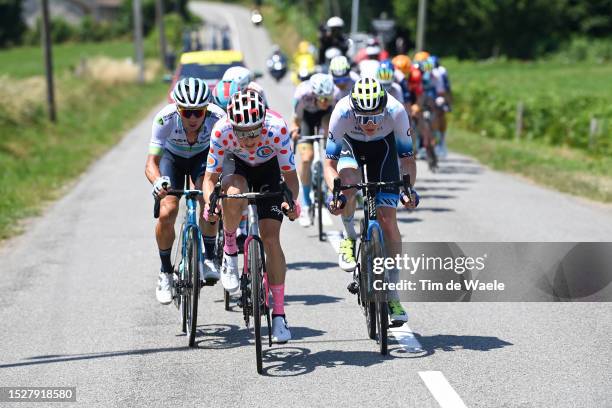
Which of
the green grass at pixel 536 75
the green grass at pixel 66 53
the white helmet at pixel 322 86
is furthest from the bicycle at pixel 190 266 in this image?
the green grass at pixel 66 53

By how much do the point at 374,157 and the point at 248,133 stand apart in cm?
148

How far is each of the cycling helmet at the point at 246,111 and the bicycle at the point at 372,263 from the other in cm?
87

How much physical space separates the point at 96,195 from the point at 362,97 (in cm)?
1014

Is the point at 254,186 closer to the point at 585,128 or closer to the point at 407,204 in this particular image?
the point at 407,204

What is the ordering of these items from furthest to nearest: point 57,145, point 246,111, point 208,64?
point 57,145
point 208,64
point 246,111

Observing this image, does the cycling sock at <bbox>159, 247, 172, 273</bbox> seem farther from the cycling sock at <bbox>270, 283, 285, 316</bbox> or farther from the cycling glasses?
the cycling glasses

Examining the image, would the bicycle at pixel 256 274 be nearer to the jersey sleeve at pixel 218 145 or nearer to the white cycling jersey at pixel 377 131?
the jersey sleeve at pixel 218 145

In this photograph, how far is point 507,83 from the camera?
52906mm

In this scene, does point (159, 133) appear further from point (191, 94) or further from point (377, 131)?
point (377, 131)

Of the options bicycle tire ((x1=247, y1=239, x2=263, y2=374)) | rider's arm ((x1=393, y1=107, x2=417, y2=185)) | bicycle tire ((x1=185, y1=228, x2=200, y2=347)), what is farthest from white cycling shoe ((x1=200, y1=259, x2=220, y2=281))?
rider's arm ((x1=393, y1=107, x2=417, y2=185))

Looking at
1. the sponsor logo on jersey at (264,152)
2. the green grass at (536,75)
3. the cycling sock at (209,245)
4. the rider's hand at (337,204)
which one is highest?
the sponsor logo on jersey at (264,152)

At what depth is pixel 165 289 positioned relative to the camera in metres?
8.13

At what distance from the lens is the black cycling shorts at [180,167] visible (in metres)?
8.38

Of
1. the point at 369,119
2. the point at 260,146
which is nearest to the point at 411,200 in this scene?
the point at 369,119
